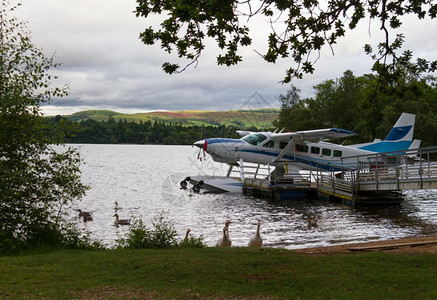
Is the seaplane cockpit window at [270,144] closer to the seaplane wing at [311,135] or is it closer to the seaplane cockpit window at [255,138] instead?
the seaplane wing at [311,135]

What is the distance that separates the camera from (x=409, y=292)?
6129 mm

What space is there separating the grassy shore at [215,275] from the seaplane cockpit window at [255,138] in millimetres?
21284

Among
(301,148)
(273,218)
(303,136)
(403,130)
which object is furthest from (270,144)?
(403,130)

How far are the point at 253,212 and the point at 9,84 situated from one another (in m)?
15.2

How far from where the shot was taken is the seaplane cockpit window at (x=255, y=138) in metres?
30.4

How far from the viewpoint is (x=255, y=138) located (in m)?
30.6

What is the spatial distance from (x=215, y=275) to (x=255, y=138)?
2371 cm

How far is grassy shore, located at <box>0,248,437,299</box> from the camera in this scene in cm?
621

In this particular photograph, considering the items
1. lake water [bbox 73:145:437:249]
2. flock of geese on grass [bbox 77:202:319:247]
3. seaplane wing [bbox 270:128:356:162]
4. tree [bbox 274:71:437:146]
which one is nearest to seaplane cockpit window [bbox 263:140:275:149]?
seaplane wing [bbox 270:128:356:162]

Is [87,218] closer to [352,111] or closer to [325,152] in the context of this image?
[325,152]

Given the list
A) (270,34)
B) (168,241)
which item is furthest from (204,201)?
(270,34)

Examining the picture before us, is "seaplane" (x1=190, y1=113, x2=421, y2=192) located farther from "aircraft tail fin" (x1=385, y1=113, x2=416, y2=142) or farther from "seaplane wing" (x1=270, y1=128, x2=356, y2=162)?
"aircraft tail fin" (x1=385, y1=113, x2=416, y2=142)

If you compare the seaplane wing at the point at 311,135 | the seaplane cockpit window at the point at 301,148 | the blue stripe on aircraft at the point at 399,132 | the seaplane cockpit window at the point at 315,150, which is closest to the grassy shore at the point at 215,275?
the seaplane wing at the point at 311,135

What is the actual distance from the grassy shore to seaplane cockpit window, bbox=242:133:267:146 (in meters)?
21.3
